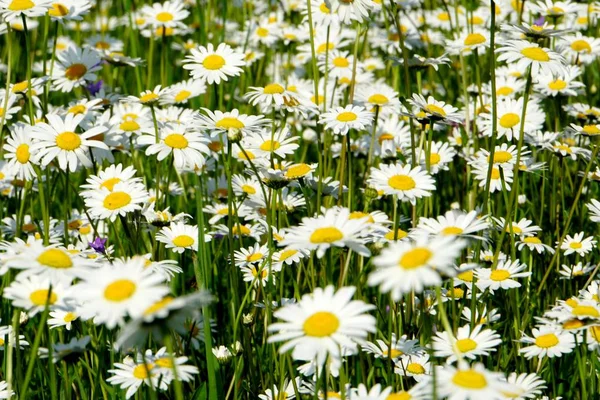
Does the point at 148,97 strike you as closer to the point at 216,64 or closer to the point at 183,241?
the point at 216,64

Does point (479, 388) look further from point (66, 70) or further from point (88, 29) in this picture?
point (88, 29)

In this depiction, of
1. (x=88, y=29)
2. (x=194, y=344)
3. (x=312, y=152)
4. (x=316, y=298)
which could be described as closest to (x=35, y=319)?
(x=194, y=344)

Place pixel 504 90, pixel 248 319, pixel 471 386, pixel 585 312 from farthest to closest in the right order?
pixel 504 90
pixel 248 319
pixel 585 312
pixel 471 386

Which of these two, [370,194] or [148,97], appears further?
[148,97]

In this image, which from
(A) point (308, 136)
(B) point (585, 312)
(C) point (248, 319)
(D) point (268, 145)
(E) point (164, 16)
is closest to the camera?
(B) point (585, 312)

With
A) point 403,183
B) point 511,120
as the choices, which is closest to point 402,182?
point 403,183
